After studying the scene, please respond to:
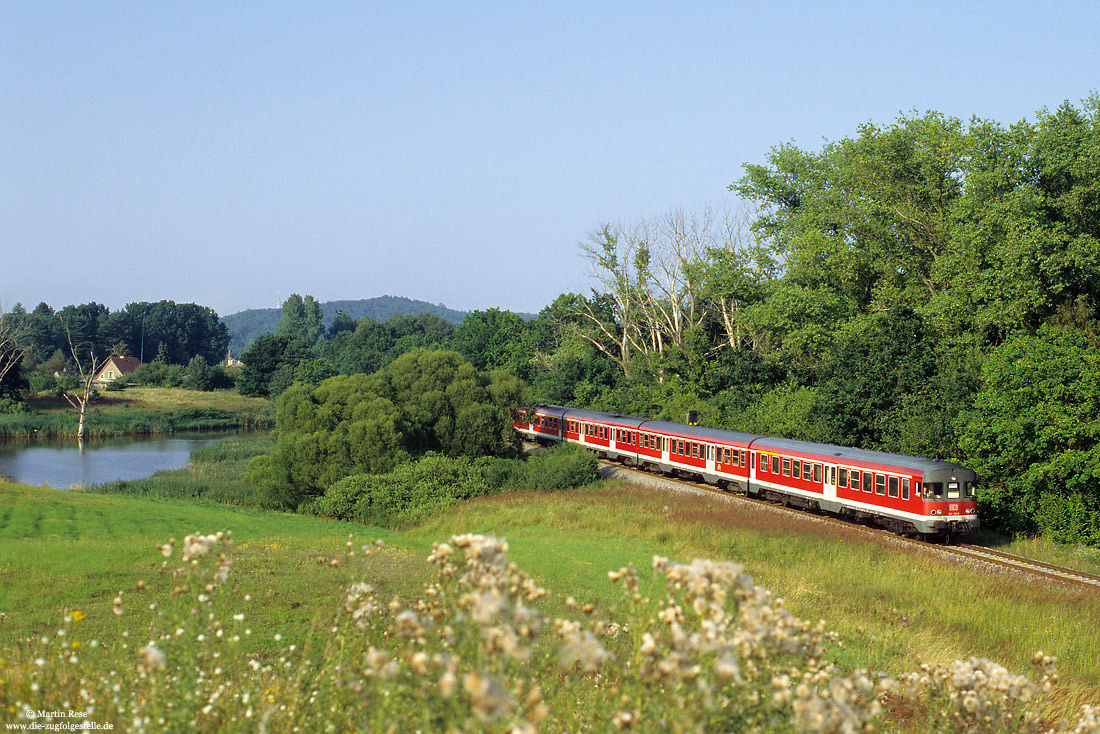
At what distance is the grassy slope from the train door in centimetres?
319

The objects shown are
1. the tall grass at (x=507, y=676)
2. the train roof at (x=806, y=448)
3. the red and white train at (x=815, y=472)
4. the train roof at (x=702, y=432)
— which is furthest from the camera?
the train roof at (x=702, y=432)

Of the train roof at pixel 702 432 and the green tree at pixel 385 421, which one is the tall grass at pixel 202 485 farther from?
the train roof at pixel 702 432

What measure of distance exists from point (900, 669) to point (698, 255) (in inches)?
1881

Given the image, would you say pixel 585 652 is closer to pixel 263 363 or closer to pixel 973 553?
pixel 973 553

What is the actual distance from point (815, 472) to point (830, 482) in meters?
0.75

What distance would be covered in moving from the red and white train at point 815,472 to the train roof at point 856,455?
1.1 inches

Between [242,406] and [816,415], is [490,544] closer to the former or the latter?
[816,415]

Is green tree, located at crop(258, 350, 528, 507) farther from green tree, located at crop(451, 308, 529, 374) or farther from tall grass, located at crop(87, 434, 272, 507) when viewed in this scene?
green tree, located at crop(451, 308, 529, 374)

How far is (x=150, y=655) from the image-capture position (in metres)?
4.12

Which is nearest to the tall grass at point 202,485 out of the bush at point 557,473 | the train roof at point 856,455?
the bush at point 557,473

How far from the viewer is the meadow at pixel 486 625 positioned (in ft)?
13.8

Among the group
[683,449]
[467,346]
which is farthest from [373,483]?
[467,346]

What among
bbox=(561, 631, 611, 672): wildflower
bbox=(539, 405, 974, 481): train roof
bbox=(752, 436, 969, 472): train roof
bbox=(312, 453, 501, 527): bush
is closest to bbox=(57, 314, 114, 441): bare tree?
bbox=(312, 453, 501, 527): bush

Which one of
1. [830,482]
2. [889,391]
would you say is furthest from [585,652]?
[889,391]
